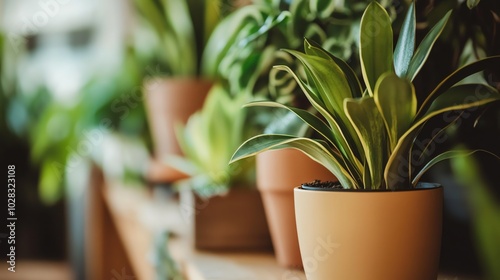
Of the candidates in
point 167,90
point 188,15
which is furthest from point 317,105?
point 188,15

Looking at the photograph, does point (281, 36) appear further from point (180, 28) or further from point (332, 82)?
point (180, 28)

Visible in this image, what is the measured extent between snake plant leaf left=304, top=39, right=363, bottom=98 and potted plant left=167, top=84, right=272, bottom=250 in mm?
438

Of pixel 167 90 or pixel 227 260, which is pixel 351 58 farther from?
pixel 167 90

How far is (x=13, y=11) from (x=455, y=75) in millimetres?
3188

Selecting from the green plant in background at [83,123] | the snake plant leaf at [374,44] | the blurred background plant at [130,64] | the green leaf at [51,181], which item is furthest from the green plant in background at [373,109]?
the green leaf at [51,181]

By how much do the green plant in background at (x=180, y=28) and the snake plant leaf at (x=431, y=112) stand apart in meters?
1.12

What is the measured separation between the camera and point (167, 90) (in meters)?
1.47

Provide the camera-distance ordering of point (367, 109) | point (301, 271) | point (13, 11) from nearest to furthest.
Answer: point (367, 109) < point (301, 271) < point (13, 11)

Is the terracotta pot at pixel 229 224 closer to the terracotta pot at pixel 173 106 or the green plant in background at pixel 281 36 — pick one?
the green plant in background at pixel 281 36

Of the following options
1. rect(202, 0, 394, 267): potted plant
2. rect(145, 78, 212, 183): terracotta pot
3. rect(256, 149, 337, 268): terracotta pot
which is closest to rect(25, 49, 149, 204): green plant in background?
rect(145, 78, 212, 183): terracotta pot

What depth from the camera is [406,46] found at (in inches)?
21.8

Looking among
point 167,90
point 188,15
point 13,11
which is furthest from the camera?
point 13,11

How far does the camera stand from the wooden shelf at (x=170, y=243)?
0.79 meters

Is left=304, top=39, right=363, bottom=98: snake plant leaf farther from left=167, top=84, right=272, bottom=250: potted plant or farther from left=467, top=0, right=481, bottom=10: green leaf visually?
left=167, top=84, right=272, bottom=250: potted plant
